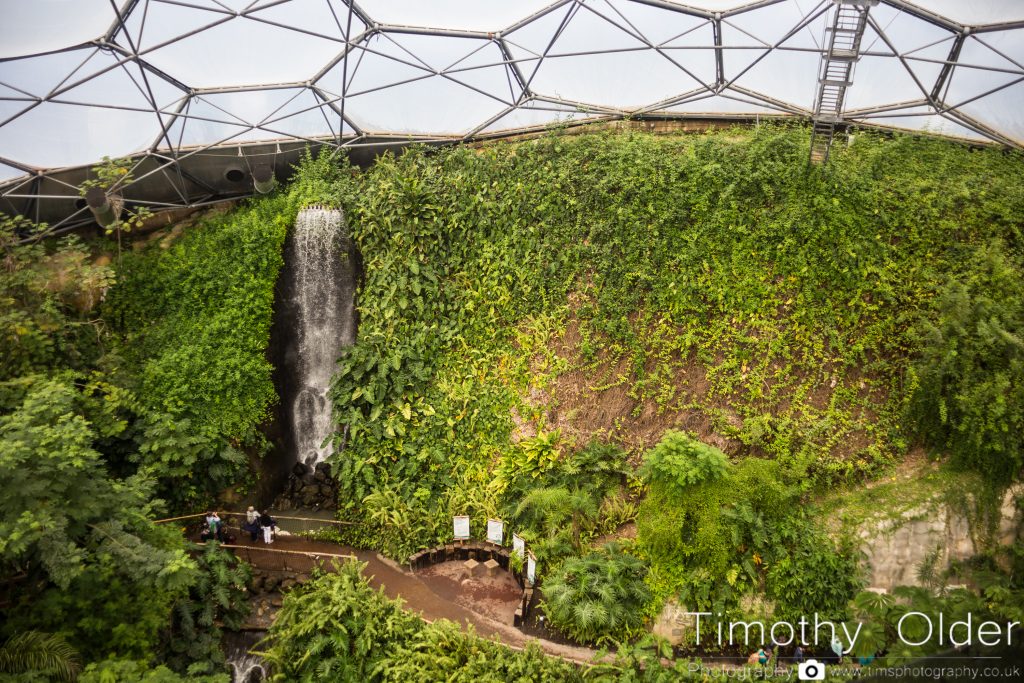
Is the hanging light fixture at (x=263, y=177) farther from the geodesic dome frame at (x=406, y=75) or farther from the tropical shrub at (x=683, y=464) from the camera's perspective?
the tropical shrub at (x=683, y=464)

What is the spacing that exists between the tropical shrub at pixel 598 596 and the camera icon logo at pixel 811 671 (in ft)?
9.05

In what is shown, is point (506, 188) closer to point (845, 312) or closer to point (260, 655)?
point (845, 312)

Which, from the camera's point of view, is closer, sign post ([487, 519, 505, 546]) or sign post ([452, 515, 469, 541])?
sign post ([487, 519, 505, 546])

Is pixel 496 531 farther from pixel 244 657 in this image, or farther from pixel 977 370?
pixel 977 370

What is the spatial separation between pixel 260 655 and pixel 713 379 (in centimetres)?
1107

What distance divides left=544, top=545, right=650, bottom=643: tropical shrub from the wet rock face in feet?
22.3

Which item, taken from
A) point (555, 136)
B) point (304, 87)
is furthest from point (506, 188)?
point (304, 87)

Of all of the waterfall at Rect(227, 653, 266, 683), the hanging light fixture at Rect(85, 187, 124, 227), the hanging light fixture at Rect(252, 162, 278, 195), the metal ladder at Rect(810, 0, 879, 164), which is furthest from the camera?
the hanging light fixture at Rect(252, 162, 278, 195)

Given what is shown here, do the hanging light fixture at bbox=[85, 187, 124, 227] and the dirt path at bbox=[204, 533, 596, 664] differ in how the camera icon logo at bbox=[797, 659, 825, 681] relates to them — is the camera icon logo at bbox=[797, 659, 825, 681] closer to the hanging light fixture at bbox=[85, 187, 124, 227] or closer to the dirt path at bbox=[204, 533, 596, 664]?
the dirt path at bbox=[204, 533, 596, 664]

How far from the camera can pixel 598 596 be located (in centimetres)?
1327

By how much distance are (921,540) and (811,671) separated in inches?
124

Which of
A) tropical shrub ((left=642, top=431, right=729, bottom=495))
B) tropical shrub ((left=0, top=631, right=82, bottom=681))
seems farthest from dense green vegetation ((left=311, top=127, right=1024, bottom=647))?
tropical shrub ((left=0, top=631, right=82, bottom=681))

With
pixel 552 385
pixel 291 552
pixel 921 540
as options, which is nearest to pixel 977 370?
pixel 921 540

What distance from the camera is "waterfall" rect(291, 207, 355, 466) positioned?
739 inches
